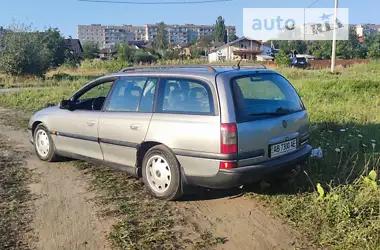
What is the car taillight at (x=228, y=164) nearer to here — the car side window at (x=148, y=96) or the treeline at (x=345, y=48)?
the car side window at (x=148, y=96)

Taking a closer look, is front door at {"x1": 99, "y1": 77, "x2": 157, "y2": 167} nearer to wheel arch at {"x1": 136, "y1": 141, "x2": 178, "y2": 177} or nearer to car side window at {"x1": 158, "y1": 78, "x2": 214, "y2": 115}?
wheel arch at {"x1": 136, "y1": 141, "x2": 178, "y2": 177}

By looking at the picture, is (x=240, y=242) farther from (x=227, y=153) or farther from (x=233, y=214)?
(x=227, y=153)

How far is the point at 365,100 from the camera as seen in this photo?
11.8m

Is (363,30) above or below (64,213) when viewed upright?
→ above

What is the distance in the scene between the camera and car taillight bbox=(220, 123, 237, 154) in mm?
3723

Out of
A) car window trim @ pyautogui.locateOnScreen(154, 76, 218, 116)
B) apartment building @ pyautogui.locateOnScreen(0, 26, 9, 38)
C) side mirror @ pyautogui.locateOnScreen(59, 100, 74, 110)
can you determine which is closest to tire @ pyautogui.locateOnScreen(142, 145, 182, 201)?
car window trim @ pyautogui.locateOnScreen(154, 76, 218, 116)

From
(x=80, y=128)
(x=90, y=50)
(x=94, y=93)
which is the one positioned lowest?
(x=80, y=128)

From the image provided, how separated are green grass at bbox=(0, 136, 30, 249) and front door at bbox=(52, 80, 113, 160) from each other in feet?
2.48

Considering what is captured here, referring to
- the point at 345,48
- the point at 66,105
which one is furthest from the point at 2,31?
the point at 345,48

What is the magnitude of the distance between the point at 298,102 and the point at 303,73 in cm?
2546

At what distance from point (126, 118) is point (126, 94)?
41cm

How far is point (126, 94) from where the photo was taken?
16.1 ft

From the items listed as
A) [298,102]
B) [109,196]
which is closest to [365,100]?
[298,102]

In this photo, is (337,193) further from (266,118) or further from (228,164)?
(228,164)
